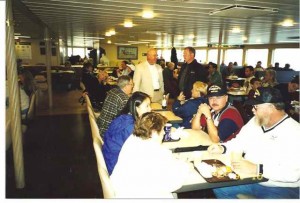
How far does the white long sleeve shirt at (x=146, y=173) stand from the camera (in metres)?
1.49

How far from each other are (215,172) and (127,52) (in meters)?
16.8

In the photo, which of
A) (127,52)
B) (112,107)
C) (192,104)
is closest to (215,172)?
(192,104)

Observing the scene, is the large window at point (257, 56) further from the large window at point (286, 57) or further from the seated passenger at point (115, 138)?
the seated passenger at point (115, 138)

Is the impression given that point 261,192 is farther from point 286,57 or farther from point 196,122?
point 286,57

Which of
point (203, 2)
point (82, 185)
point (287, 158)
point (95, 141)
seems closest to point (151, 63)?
point (203, 2)

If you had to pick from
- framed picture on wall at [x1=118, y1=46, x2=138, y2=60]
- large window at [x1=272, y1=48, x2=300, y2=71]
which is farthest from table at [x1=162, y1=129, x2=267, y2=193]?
framed picture on wall at [x1=118, y1=46, x2=138, y2=60]

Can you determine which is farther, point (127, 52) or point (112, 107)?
point (127, 52)

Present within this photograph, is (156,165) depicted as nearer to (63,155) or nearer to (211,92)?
(211,92)

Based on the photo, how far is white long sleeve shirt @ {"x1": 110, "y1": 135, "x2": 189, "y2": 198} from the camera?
58.7 inches

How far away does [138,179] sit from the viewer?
1.49 m

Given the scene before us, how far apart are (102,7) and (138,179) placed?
362cm

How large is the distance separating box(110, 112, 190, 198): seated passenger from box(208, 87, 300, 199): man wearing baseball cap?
0.59 m

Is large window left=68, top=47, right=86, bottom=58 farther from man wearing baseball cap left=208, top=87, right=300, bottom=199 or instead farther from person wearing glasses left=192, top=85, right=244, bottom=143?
man wearing baseball cap left=208, top=87, right=300, bottom=199

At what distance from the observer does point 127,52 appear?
17.9 m
